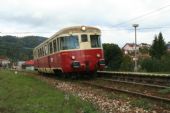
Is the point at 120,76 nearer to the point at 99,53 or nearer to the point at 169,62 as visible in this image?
the point at 99,53

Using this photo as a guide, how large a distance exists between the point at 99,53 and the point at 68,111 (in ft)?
43.0

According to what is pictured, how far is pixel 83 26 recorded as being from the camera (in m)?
24.0

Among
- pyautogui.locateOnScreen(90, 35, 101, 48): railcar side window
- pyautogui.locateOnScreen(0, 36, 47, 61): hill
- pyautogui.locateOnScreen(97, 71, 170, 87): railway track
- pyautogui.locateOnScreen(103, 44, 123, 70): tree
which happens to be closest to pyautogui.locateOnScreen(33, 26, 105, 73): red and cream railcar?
pyautogui.locateOnScreen(90, 35, 101, 48): railcar side window

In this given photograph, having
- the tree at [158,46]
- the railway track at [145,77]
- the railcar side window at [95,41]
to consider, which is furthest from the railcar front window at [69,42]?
the tree at [158,46]

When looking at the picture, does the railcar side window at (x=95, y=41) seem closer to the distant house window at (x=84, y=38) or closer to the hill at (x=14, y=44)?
the distant house window at (x=84, y=38)

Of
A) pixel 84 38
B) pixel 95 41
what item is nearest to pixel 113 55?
pixel 95 41

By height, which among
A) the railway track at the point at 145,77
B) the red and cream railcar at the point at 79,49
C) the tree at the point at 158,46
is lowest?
the railway track at the point at 145,77

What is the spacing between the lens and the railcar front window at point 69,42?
23531mm

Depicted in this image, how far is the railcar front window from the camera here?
2353 centimetres

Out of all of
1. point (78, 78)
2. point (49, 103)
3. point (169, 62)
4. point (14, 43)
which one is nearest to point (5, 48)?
point (14, 43)

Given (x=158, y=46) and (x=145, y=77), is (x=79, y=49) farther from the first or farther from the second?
(x=158, y=46)

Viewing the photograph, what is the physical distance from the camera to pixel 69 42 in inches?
930

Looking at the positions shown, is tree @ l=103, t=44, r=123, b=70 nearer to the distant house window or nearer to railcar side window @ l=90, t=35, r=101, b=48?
railcar side window @ l=90, t=35, r=101, b=48

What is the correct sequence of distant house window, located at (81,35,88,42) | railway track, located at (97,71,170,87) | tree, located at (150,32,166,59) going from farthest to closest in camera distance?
tree, located at (150,32,166,59) < distant house window, located at (81,35,88,42) < railway track, located at (97,71,170,87)
